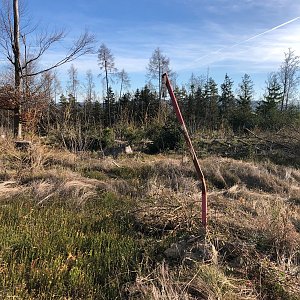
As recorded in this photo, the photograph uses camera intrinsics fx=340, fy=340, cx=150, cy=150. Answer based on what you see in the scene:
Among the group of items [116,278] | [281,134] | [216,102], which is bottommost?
[116,278]

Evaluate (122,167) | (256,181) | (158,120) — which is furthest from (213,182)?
(158,120)

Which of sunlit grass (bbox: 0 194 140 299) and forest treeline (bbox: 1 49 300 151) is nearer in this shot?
sunlit grass (bbox: 0 194 140 299)

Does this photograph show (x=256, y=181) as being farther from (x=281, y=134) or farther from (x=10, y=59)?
(x=10, y=59)

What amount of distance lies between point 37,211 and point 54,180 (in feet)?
5.03

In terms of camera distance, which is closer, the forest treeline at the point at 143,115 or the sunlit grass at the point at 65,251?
the sunlit grass at the point at 65,251

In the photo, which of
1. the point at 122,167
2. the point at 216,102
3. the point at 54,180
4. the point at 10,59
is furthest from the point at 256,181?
the point at 216,102

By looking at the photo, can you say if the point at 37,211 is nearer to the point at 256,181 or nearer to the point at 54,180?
the point at 54,180

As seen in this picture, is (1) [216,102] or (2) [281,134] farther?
(1) [216,102]

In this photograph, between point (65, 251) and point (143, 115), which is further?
point (143, 115)

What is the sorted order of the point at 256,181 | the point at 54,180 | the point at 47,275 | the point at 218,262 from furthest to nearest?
the point at 256,181, the point at 54,180, the point at 218,262, the point at 47,275

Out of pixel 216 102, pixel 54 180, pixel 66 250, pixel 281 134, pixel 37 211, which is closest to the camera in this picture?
pixel 66 250

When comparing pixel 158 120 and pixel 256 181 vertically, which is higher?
pixel 158 120

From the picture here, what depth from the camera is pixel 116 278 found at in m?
2.88

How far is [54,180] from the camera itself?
6.03m
